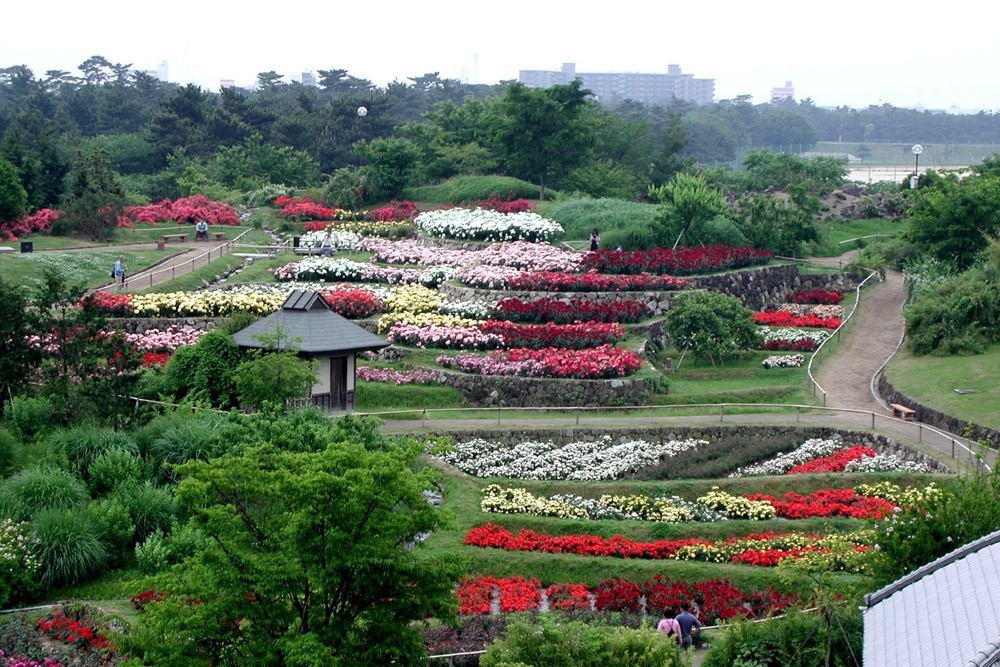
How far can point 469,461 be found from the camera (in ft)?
89.2

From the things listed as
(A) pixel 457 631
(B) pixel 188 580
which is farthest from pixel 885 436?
(B) pixel 188 580

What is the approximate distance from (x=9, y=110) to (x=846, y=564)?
8628 cm

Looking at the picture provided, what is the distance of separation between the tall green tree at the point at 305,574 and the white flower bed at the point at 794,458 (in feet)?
43.0

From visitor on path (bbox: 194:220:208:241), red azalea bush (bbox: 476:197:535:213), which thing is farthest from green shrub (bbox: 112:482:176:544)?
visitor on path (bbox: 194:220:208:241)

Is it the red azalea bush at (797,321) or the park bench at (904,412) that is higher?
the red azalea bush at (797,321)

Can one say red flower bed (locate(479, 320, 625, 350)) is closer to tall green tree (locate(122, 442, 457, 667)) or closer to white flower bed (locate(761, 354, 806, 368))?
white flower bed (locate(761, 354, 806, 368))

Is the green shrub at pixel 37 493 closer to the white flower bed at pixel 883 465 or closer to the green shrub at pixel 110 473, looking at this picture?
the green shrub at pixel 110 473

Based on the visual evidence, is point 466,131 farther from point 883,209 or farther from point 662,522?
point 662,522

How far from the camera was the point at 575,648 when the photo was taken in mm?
14797

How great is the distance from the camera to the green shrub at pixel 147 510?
72.0 feet

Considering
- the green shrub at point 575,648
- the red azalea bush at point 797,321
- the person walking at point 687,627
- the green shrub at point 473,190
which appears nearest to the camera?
the green shrub at point 575,648

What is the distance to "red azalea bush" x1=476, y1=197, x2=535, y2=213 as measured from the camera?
50656 mm

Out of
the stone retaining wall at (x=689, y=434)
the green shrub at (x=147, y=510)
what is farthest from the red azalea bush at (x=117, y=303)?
the green shrub at (x=147, y=510)

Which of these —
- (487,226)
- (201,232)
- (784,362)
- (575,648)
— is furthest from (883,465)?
(201,232)
